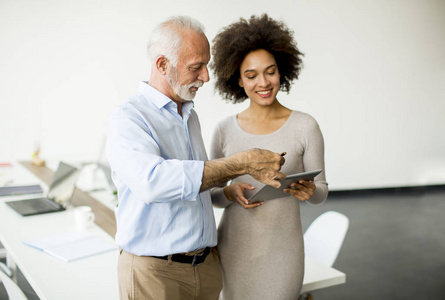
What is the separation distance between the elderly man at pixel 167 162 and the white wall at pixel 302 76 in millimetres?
4370

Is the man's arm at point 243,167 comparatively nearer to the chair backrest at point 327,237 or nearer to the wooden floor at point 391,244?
the chair backrest at point 327,237

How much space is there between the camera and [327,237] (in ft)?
7.76

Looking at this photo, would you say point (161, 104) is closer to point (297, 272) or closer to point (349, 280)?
point (297, 272)

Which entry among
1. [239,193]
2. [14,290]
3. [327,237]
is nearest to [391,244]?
[327,237]

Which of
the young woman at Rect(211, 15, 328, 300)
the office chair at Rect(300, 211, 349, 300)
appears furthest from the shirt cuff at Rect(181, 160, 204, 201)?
the office chair at Rect(300, 211, 349, 300)

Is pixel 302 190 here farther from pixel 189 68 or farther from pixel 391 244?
pixel 391 244

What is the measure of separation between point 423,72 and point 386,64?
0.87 m

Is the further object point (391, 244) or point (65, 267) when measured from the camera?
point (391, 244)

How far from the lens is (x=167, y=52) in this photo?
139 cm

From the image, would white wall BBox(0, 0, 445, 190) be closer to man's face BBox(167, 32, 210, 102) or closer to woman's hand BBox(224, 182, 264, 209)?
woman's hand BBox(224, 182, 264, 209)

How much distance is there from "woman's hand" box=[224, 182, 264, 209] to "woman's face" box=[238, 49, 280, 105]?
0.36m

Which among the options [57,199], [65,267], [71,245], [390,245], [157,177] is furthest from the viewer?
[390,245]

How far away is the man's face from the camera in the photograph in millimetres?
1394

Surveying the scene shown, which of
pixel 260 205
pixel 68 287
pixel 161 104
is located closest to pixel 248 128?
pixel 260 205
